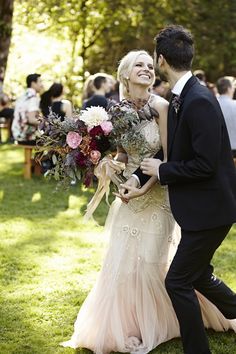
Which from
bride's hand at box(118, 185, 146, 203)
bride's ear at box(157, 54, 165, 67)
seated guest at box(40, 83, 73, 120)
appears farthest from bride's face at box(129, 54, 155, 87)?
seated guest at box(40, 83, 73, 120)

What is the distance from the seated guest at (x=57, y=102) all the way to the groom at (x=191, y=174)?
712cm

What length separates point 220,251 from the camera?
7.48 meters

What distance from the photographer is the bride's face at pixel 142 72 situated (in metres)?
4.66

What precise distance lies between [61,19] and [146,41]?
174 inches

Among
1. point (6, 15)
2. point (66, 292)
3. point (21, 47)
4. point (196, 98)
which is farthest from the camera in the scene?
point (21, 47)

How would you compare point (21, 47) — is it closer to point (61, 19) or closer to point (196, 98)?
point (61, 19)

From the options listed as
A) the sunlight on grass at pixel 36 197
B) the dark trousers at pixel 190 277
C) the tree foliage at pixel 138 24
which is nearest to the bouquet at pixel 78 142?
the dark trousers at pixel 190 277

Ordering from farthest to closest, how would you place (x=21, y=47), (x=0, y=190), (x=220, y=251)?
(x=21, y=47)
(x=0, y=190)
(x=220, y=251)

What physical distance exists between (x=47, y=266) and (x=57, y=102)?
17.4ft

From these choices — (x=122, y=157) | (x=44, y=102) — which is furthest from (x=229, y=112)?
(x=122, y=157)

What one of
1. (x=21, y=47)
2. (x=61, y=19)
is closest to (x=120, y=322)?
(x=61, y=19)

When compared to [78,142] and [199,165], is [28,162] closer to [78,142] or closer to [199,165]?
[78,142]

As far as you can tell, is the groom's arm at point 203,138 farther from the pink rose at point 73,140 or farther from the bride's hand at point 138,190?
the pink rose at point 73,140

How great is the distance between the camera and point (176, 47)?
12.6 feet
